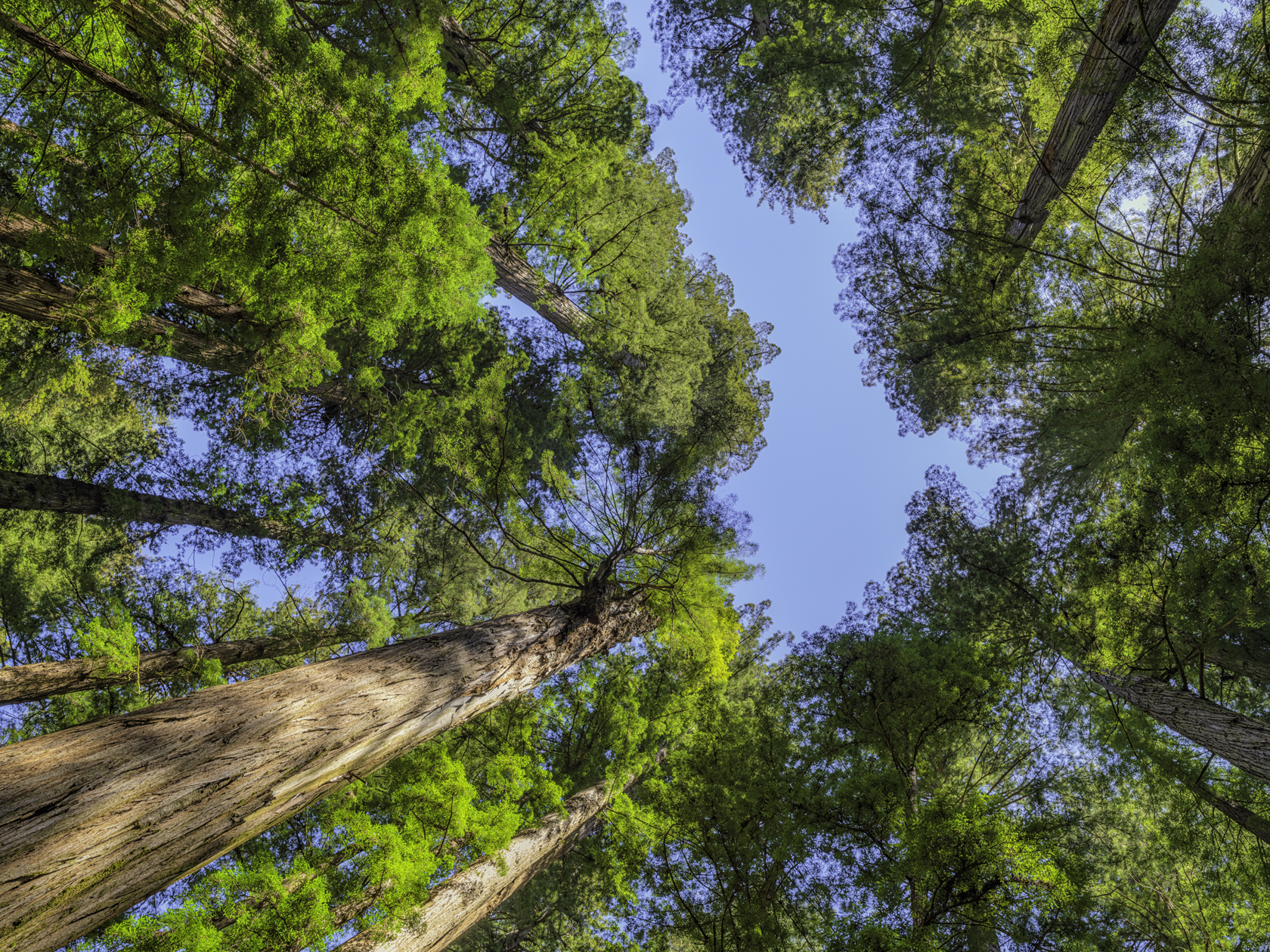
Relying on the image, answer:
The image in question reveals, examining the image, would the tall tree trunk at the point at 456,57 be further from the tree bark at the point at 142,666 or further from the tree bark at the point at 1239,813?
the tree bark at the point at 1239,813

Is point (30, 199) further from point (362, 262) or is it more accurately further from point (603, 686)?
point (603, 686)

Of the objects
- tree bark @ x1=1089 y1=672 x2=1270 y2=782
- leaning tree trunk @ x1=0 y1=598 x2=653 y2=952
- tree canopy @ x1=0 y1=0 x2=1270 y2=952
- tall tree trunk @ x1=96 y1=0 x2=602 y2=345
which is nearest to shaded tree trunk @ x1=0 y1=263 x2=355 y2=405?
tree canopy @ x1=0 y1=0 x2=1270 y2=952

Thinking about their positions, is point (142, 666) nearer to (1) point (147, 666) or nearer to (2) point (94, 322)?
(1) point (147, 666)

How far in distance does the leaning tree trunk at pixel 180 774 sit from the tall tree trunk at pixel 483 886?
76.2 inches

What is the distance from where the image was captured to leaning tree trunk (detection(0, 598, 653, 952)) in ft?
5.38

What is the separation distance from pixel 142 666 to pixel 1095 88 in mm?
11720

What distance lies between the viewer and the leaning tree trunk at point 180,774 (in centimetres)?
164

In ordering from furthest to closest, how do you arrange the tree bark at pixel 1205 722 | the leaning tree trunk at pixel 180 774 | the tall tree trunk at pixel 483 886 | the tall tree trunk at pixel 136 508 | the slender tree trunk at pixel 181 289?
the tall tree trunk at pixel 136 508 → the tree bark at pixel 1205 722 → the slender tree trunk at pixel 181 289 → the tall tree trunk at pixel 483 886 → the leaning tree trunk at pixel 180 774

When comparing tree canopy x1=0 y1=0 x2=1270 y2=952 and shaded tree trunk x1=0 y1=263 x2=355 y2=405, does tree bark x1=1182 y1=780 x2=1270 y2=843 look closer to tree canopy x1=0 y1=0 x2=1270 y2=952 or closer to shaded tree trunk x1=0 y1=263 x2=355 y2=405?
tree canopy x1=0 y1=0 x2=1270 y2=952

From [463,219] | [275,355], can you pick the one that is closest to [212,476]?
[275,355]

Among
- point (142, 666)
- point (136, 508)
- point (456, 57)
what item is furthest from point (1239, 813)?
point (136, 508)

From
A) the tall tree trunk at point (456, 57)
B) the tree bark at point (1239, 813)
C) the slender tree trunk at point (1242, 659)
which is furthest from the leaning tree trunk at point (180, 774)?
the slender tree trunk at point (1242, 659)

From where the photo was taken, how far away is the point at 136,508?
7.72m

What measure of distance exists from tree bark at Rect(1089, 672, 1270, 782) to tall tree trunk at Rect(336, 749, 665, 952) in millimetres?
6383
